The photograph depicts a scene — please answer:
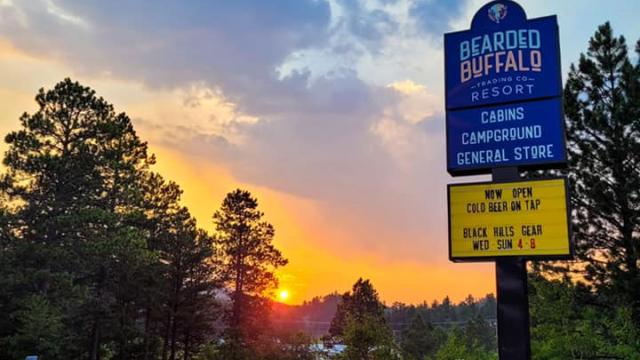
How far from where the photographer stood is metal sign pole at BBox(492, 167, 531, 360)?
977cm

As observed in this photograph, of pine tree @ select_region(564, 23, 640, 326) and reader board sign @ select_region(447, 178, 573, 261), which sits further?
pine tree @ select_region(564, 23, 640, 326)

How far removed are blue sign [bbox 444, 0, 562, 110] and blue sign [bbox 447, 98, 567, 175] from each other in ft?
0.75

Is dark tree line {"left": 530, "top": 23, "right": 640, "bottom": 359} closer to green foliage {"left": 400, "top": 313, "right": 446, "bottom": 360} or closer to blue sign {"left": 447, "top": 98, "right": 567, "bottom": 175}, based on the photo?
blue sign {"left": 447, "top": 98, "right": 567, "bottom": 175}

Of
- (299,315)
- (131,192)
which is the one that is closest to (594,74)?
(131,192)

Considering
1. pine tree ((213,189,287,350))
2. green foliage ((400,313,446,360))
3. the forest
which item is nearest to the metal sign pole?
the forest

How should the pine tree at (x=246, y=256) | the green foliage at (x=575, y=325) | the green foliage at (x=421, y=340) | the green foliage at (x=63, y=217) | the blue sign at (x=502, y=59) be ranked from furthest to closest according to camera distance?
1. the green foliage at (x=421, y=340)
2. the pine tree at (x=246, y=256)
3. the green foliage at (x=63, y=217)
4. the green foliage at (x=575, y=325)
5. the blue sign at (x=502, y=59)

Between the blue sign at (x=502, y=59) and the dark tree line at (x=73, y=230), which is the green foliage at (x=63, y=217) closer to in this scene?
the dark tree line at (x=73, y=230)

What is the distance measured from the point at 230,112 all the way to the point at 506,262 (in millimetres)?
22120

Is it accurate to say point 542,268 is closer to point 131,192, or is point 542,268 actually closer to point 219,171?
point 131,192

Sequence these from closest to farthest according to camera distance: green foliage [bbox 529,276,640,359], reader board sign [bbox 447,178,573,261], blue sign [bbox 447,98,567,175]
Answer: reader board sign [bbox 447,178,573,261]
blue sign [bbox 447,98,567,175]
green foliage [bbox 529,276,640,359]

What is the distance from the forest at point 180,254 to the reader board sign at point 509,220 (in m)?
8.04

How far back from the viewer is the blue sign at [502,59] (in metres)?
10.7

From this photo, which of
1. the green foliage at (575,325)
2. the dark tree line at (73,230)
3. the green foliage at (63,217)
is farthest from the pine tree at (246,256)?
the green foliage at (575,325)

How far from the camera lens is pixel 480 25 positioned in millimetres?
11383
